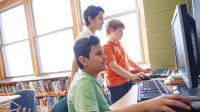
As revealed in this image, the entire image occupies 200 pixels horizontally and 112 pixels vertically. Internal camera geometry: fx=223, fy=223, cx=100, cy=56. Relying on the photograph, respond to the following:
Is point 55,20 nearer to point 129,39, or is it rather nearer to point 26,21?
point 26,21

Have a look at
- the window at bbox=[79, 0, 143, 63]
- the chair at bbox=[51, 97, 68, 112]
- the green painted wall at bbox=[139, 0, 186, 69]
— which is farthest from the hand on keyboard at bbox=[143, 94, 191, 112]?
the window at bbox=[79, 0, 143, 63]

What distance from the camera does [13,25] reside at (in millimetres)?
4871

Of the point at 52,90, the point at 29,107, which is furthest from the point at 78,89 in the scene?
the point at 52,90

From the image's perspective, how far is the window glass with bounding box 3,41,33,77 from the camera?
15.5 feet

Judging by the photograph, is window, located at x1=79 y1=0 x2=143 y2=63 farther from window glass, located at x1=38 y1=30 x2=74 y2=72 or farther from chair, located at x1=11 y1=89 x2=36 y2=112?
chair, located at x1=11 y1=89 x2=36 y2=112

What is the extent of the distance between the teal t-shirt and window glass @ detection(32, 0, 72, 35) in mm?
3037

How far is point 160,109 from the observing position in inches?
25.6

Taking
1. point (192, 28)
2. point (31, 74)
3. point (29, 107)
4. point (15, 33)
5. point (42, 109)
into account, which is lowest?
point (42, 109)

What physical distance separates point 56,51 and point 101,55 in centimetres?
314

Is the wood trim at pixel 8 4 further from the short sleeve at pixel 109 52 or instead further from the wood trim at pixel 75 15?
the short sleeve at pixel 109 52

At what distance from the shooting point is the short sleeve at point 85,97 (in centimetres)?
95

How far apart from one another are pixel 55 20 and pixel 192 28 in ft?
11.7

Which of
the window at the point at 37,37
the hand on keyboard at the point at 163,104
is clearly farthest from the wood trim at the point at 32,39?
the hand on keyboard at the point at 163,104

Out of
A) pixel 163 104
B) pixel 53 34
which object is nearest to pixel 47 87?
pixel 53 34
